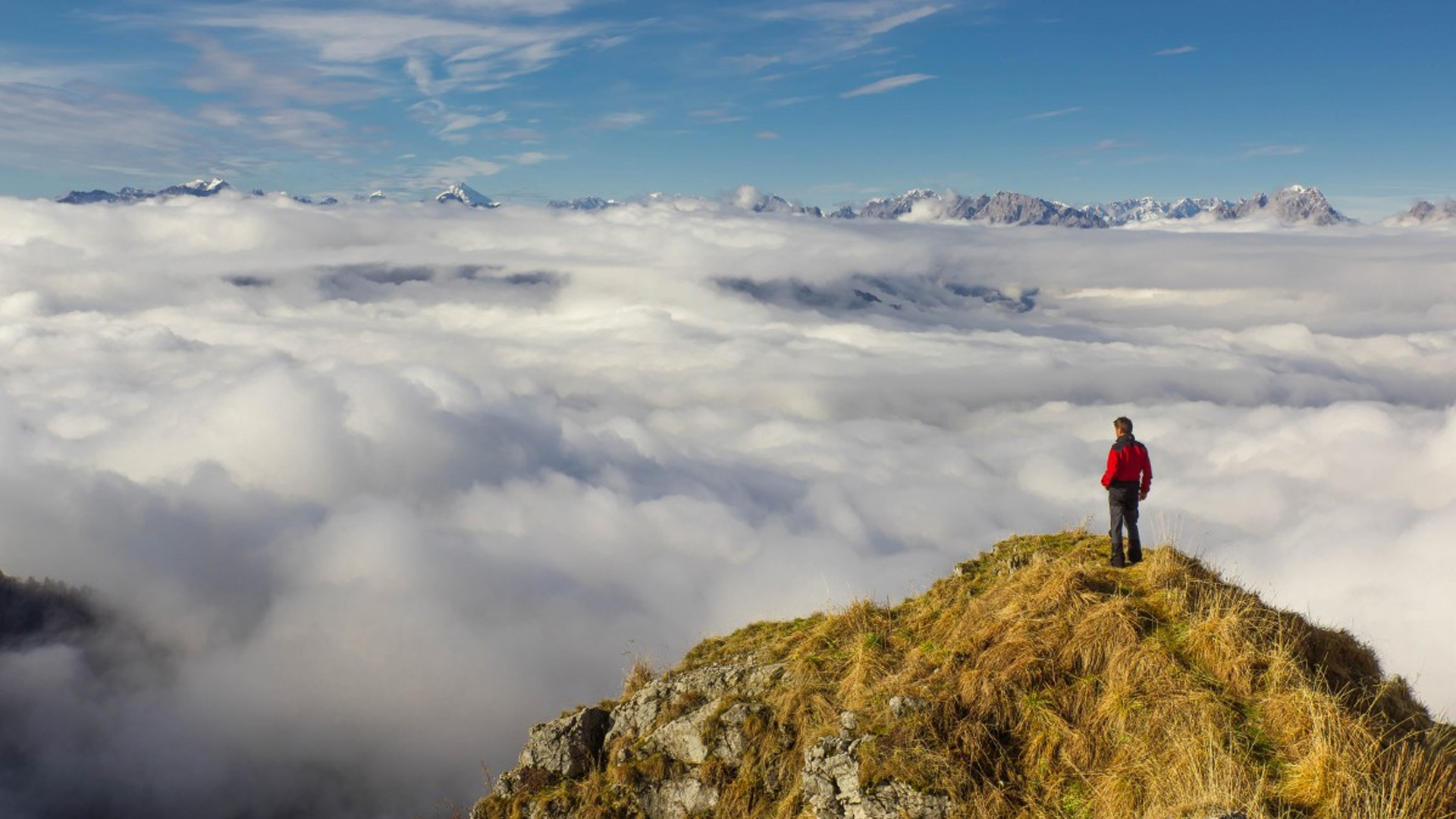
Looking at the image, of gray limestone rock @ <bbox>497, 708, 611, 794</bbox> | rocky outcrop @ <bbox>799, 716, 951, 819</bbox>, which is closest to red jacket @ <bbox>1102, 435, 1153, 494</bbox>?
rocky outcrop @ <bbox>799, 716, 951, 819</bbox>

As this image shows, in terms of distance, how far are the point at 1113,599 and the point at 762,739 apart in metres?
6.33

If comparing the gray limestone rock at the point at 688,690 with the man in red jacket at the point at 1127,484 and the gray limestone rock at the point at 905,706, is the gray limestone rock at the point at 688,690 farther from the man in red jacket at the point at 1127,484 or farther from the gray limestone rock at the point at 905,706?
the man in red jacket at the point at 1127,484

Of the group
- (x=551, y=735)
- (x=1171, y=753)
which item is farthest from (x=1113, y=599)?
(x=551, y=735)

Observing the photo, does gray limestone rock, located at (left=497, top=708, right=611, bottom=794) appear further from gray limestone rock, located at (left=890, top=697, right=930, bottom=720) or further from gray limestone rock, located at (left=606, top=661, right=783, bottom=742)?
gray limestone rock, located at (left=890, top=697, right=930, bottom=720)

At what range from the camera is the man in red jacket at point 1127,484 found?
14.9 metres

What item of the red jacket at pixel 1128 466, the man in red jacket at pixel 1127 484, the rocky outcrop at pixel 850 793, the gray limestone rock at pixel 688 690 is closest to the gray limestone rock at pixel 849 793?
the rocky outcrop at pixel 850 793

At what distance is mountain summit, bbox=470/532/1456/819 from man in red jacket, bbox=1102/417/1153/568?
0.55 meters

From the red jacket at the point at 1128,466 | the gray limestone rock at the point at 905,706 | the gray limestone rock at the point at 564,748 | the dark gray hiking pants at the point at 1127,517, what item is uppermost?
the red jacket at the point at 1128,466

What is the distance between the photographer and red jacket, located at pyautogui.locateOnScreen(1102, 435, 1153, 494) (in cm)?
1509

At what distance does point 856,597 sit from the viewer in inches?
630

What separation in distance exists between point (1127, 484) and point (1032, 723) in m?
6.36

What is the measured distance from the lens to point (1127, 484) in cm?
1509

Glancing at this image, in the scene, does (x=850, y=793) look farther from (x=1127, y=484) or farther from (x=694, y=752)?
(x=1127, y=484)

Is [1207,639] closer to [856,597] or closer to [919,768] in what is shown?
[919,768]
